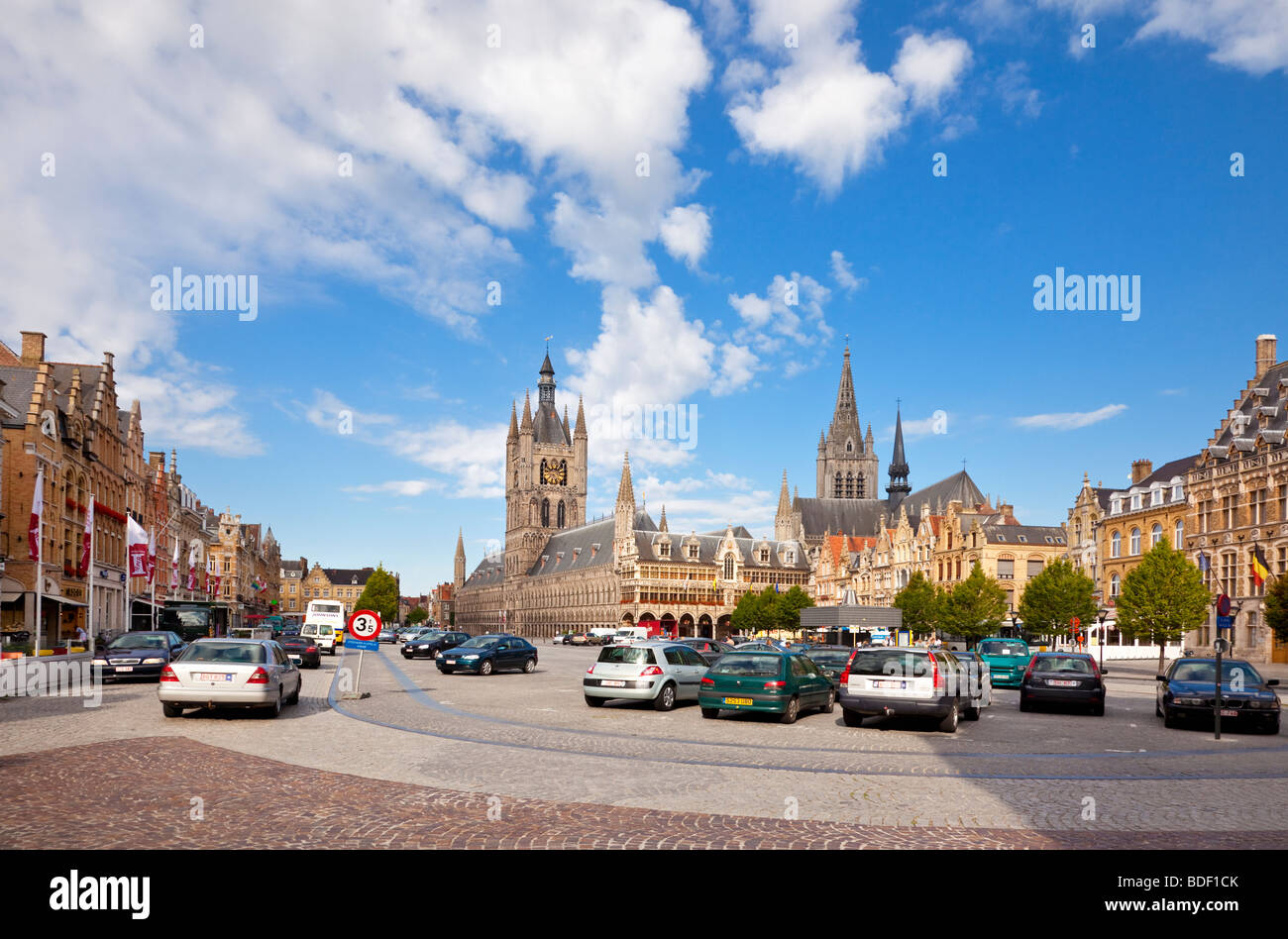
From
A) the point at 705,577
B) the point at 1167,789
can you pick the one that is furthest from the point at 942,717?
the point at 705,577

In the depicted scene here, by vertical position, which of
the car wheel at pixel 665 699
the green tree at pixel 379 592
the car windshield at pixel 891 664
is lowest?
the green tree at pixel 379 592

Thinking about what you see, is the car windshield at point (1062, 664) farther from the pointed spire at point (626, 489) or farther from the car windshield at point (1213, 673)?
the pointed spire at point (626, 489)

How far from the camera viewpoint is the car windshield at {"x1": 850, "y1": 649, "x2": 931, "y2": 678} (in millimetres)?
17922

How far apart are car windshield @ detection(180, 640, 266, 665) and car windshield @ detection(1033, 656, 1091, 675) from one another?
17171 mm

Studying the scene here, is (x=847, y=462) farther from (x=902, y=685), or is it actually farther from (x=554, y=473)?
(x=902, y=685)

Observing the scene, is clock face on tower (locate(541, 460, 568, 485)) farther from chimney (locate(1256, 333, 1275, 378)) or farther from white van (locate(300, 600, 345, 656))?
chimney (locate(1256, 333, 1275, 378))

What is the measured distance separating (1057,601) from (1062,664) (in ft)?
135

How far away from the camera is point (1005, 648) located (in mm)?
34969

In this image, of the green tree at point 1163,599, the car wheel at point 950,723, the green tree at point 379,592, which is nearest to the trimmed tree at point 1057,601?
the green tree at point 1163,599

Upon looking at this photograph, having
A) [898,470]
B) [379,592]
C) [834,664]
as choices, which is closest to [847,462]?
[898,470]

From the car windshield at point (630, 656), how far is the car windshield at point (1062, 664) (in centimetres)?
922

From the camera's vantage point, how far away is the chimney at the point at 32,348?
5475 centimetres
